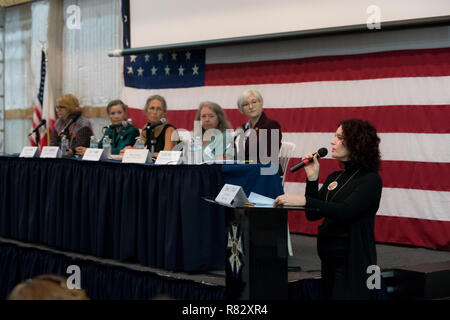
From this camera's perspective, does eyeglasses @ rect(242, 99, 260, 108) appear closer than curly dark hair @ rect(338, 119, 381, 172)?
No

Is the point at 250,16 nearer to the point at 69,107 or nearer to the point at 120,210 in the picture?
the point at 69,107

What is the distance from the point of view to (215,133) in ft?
15.5

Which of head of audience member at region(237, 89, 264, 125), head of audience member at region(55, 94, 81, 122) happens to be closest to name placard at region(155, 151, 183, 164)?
head of audience member at region(237, 89, 264, 125)

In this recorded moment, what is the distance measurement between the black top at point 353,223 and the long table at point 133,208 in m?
1.11

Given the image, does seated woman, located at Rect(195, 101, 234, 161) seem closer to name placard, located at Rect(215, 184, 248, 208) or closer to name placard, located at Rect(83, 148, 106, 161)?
name placard, located at Rect(83, 148, 106, 161)

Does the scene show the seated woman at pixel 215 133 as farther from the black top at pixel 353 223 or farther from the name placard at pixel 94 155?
the black top at pixel 353 223

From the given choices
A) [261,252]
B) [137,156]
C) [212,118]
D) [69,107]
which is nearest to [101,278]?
[137,156]

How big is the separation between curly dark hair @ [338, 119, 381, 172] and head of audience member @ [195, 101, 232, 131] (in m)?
1.82

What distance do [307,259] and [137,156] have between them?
1438 mm

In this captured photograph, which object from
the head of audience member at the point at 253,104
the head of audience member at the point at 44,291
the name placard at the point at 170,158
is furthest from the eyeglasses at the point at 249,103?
the head of audience member at the point at 44,291

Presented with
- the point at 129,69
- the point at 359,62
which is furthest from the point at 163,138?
the point at 129,69

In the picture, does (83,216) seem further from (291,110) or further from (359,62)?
(359,62)

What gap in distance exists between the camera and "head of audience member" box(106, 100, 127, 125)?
556 centimetres
